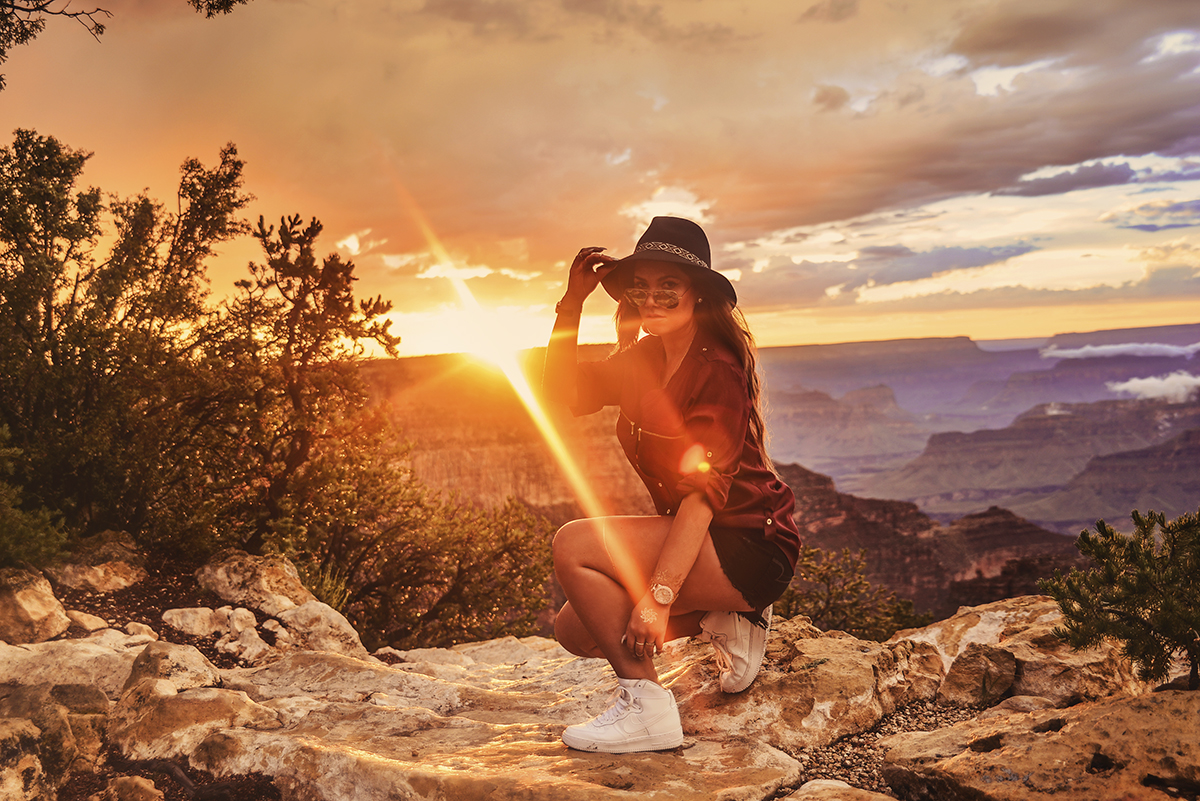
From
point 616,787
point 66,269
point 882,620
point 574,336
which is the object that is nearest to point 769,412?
point 574,336

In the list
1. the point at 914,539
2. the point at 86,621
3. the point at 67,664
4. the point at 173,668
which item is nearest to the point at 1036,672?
the point at 173,668

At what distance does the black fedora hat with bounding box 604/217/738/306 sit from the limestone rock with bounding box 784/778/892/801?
220 cm

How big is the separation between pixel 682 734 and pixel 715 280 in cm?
219

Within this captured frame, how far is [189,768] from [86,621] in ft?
9.29

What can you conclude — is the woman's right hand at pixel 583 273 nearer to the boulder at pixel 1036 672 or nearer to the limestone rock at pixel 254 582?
the boulder at pixel 1036 672

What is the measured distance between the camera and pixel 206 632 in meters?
5.82

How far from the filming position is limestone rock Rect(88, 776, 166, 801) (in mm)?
3215

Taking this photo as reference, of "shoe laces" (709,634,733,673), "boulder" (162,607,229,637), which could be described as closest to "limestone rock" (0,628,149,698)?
"boulder" (162,607,229,637)

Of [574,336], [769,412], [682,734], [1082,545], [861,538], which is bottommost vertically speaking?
[861,538]

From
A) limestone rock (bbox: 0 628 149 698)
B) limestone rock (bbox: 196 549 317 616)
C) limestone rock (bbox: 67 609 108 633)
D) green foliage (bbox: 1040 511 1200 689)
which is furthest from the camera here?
limestone rock (bbox: 196 549 317 616)

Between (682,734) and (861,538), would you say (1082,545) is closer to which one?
(682,734)

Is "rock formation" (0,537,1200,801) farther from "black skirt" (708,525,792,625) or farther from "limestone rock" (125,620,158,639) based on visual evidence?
"black skirt" (708,525,792,625)

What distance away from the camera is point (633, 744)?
338cm

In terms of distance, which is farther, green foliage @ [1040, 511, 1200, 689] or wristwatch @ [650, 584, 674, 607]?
wristwatch @ [650, 584, 674, 607]
